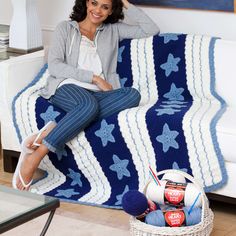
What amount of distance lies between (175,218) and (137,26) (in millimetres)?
1403

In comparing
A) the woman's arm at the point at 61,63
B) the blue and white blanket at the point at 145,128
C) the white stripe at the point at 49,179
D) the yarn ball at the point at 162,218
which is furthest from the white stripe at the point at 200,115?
the white stripe at the point at 49,179

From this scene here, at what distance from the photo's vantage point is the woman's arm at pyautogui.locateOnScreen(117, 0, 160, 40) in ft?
12.5

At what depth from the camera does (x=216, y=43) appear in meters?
3.61

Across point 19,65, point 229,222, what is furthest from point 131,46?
point 229,222

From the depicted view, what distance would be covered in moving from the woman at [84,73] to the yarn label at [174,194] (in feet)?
2.14

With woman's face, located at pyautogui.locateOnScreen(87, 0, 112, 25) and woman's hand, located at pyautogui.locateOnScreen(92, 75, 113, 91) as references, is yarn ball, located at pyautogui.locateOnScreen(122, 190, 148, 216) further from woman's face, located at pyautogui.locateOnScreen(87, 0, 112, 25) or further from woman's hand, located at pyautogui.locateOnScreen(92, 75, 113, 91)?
woman's face, located at pyautogui.locateOnScreen(87, 0, 112, 25)

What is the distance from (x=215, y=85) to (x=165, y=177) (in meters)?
0.79

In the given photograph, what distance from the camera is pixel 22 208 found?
91.4 inches

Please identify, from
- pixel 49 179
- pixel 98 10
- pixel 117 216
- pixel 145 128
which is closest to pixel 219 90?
pixel 145 128

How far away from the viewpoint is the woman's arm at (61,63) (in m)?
3.62

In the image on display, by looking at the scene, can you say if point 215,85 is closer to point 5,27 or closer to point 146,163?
point 146,163

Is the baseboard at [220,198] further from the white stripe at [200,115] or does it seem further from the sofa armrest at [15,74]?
the sofa armrest at [15,74]

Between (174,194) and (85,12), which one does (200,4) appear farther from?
(174,194)

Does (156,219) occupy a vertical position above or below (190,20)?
below
